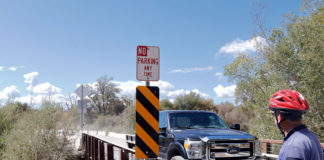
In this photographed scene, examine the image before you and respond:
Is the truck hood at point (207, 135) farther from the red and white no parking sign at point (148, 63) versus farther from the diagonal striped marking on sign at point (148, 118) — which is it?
the red and white no parking sign at point (148, 63)

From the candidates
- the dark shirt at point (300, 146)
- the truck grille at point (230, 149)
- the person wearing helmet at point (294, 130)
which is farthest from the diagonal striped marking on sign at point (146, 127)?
the dark shirt at point (300, 146)

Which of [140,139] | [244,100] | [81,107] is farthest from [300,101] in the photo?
[244,100]

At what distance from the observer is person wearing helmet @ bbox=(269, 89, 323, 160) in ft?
7.28

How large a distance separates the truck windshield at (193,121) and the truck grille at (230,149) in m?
1.29

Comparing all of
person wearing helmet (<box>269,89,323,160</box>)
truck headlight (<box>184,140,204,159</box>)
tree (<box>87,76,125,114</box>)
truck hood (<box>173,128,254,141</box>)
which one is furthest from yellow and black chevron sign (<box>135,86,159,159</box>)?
tree (<box>87,76,125,114</box>)

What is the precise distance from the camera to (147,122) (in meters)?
5.30

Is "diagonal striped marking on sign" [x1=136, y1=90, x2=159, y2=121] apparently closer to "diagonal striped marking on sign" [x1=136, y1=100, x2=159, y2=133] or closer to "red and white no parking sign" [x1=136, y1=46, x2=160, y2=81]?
"diagonal striped marking on sign" [x1=136, y1=100, x2=159, y2=133]

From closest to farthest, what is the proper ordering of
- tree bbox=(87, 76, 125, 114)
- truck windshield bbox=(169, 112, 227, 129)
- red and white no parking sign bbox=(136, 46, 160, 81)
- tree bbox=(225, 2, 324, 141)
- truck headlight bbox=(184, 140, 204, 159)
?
red and white no parking sign bbox=(136, 46, 160, 81), truck headlight bbox=(184, 140, 204, 159), truck windshield bbox=(169, 112, 227, 129), tree bbox=(225, 2, 324, 141), tree bbox=(87, 76, 125, 114)

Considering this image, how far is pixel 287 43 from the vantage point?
1433 cm

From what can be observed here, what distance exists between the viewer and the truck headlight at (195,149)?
7.03 meters

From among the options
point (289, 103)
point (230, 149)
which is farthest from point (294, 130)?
point (230, 149)

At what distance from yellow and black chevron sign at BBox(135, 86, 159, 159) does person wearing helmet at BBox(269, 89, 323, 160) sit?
2.98m

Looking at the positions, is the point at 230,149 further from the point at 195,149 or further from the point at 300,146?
the point at 300,146

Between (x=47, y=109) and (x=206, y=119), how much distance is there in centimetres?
634
